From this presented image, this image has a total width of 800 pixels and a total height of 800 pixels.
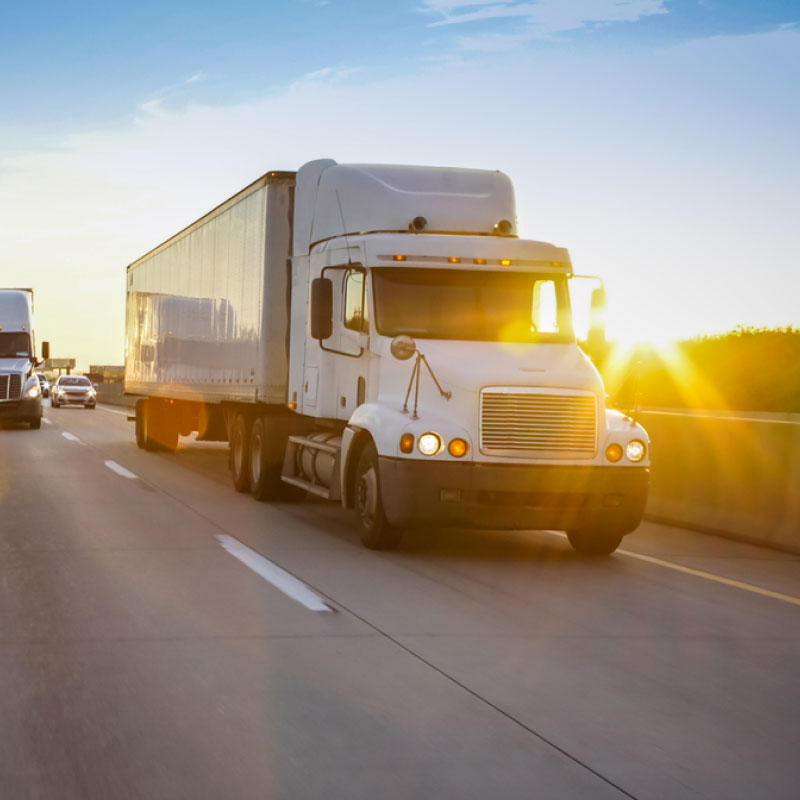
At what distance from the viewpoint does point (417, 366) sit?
408 inches

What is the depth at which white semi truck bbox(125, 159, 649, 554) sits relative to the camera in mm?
10055

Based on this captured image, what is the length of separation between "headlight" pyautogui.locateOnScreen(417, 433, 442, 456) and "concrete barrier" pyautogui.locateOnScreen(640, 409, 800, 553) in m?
3.90

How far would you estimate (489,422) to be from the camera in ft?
33.1

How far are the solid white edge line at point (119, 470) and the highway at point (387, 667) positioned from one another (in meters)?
6.26

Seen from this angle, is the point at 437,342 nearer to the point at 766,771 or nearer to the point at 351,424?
the point at 351,424

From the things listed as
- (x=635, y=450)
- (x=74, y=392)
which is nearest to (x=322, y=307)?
(x=635, y=450)

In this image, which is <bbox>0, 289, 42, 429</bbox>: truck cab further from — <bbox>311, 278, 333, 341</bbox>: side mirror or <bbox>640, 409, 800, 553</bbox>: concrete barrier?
<bbox>311, 278, 333, 341</bbox>: side mirror

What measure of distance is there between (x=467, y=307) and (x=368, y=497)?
2.03m

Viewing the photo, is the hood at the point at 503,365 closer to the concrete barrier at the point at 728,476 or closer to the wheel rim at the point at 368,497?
the wheel rim at the point at 368,497

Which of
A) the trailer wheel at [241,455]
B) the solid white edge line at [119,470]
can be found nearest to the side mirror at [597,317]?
the trailer wheel at [241,455]

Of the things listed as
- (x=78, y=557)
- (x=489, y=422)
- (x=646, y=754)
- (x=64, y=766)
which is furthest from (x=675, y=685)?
(x=78, y=557)

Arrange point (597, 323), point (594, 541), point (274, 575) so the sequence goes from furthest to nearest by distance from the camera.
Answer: point (597, 323) < point (594, 541) < point (274, 575)

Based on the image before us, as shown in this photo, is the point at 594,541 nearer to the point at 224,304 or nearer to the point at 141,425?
the point at 224,304

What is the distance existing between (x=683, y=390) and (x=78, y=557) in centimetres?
5778
